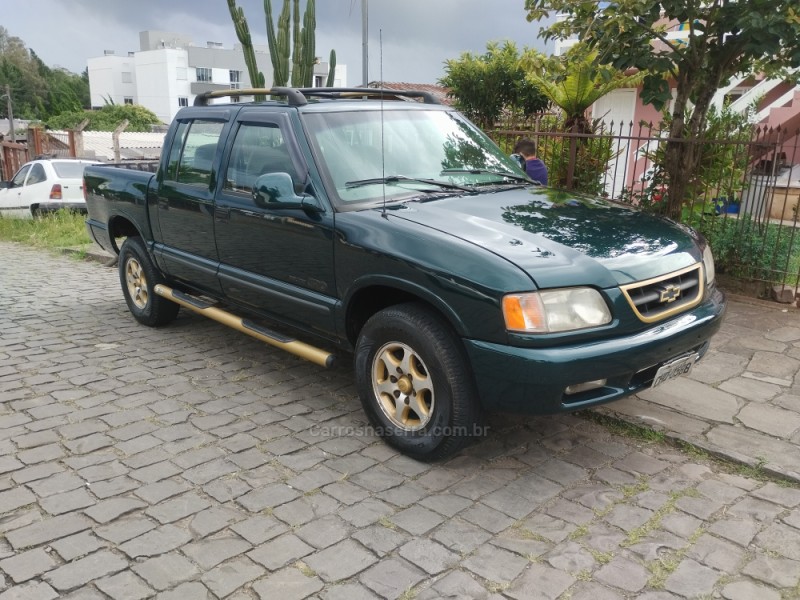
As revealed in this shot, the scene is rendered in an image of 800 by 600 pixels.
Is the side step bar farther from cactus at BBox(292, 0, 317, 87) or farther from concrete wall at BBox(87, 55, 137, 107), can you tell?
concrete wall at BBox(87, 55, 137, 107)

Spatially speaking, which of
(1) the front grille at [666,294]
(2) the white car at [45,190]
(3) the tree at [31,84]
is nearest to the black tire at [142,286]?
(1) the front grille at [666,294]

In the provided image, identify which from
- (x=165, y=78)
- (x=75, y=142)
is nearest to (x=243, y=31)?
(x=75, y=142)

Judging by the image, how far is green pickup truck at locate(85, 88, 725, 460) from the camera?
324 centimetres

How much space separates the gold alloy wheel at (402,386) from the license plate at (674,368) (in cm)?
116

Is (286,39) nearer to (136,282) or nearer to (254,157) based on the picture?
(136,282)

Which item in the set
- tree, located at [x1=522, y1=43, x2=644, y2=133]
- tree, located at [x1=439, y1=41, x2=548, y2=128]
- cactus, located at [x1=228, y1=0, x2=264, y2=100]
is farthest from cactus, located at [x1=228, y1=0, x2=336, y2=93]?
tree, located at [x1=522, y1=43, x2=644, y2=133]

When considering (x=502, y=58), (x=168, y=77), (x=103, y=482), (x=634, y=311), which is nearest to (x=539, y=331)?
(x=634, y=311)

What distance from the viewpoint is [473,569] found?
2885mm

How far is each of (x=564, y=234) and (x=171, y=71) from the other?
93181 millimetres

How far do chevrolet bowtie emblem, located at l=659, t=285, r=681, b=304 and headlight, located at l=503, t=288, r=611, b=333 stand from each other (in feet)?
1.36

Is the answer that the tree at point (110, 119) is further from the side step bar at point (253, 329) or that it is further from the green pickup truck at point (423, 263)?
the green pickup truck at point (423, 263)

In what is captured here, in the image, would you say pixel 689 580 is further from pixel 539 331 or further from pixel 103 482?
pixel 103 482

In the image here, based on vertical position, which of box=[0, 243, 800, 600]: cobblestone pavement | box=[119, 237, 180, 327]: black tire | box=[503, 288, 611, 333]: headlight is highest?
box=[503, 288, 611, 333]: headlight

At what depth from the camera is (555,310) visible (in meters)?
3.20
